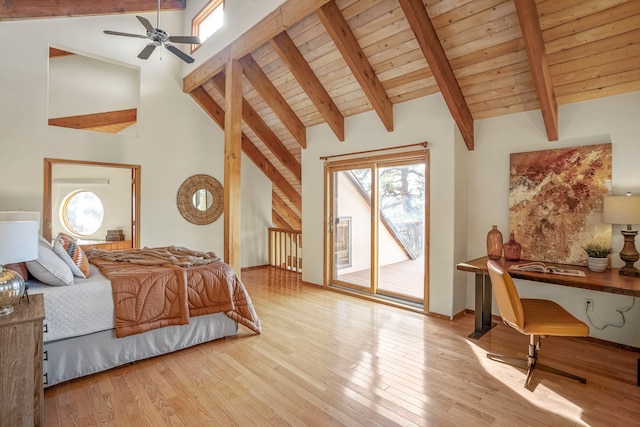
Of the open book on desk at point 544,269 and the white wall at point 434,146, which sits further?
the white wall at point 434,146

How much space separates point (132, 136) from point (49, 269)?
11.6ft

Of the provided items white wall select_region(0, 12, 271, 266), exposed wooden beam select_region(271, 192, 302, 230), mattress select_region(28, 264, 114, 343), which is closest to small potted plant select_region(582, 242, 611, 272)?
mattress select_region(28, 264, 114, 343)

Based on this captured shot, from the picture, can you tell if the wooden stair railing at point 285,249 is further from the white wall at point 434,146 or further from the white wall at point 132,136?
the white wall at point 434,146

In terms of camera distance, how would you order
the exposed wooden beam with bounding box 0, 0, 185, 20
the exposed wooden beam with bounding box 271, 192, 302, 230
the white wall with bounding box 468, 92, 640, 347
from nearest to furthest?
the white wall with bounding box 468, 92, 640, 347, the exposed wooden beam with bounding box 0, 0, 185, 20, the exposed wooden beam with bounding box 271, 192, 302, 230

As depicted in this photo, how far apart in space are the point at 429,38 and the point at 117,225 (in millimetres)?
6777

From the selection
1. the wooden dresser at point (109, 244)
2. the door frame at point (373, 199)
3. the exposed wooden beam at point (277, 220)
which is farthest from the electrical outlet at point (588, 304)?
the wooden dresser at point (109, 244)

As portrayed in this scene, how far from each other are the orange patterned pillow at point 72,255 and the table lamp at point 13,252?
2.52 feet

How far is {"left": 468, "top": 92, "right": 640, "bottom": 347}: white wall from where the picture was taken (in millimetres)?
2879

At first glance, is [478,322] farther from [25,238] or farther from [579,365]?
[25,238]

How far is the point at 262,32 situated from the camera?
3730 mm

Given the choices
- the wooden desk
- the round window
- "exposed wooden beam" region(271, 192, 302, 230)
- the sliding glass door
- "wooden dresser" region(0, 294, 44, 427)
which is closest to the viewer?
"wooden dresser" region(0, 294, 44, 427)

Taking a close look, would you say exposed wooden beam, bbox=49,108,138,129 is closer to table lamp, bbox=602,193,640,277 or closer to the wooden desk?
the wooden desk

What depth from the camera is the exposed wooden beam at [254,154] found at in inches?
231

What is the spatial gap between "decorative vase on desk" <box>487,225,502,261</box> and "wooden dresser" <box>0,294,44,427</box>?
3.60m
